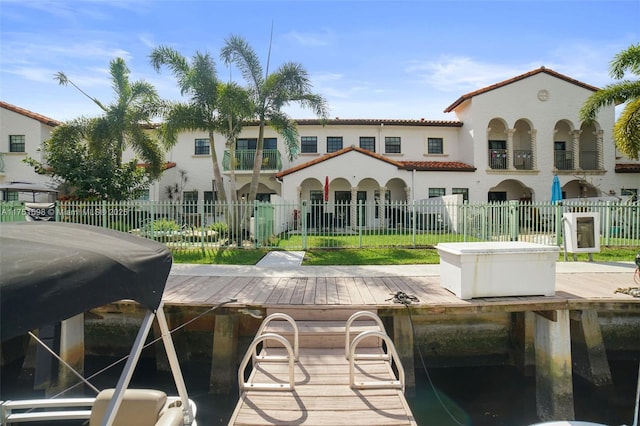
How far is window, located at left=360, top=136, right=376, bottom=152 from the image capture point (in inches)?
979

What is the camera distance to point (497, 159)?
23.2 m

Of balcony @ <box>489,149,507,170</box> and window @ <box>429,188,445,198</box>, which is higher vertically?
balcony @ <box>489,149,507,170</box>

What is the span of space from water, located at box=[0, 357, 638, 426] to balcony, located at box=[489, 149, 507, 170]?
701 inches

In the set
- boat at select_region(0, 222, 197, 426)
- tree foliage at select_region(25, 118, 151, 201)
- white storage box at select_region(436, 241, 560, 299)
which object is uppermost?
tree foliage at select_region(25, 118, 151, 201)

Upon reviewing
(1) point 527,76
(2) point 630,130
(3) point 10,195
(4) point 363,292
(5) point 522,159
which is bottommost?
(4) point 363,292

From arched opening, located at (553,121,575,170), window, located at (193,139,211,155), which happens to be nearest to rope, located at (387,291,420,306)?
window, located at (193,139,211,155)

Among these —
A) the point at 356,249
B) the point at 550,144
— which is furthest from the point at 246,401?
the point at 550,144

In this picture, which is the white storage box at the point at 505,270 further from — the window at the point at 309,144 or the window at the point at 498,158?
the window at the point at 309,144

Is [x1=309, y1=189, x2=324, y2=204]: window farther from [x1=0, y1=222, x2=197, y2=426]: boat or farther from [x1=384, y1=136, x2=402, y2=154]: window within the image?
[x1=0, y1=222, x2=197, y2=426]: boat

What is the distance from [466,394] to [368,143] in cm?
2036

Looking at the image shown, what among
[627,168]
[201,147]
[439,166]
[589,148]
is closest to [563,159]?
[589,148]

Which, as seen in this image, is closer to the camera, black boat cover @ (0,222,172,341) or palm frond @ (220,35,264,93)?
black boat cover @ (0,222,172,341)

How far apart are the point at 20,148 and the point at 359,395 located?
29.5m

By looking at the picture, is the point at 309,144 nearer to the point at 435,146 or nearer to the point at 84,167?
the point at 435,146
